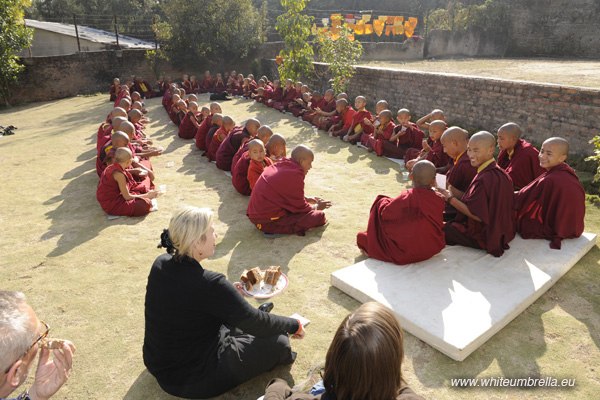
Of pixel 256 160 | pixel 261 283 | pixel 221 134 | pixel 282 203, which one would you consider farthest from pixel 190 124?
pixel 261 283

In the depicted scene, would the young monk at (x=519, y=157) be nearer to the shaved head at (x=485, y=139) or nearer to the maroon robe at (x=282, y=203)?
the shaved head at (x=485, y=139)

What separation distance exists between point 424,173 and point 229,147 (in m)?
4.84

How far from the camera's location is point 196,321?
255cm

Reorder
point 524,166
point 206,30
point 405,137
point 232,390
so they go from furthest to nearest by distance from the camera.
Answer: point 206,30
point 405,137
point 524,166
point 232,390

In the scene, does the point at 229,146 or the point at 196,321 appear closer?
the point at 196,321

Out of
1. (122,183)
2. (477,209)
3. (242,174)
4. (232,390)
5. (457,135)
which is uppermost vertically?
(457,135)

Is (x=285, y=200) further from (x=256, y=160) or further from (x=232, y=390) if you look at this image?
(x=232, y=390)

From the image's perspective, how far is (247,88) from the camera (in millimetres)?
18078

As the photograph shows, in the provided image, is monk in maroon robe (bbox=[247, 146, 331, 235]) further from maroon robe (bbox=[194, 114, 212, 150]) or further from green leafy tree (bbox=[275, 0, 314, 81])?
green leafy tree (bbox=[275, 0, 314, 81])

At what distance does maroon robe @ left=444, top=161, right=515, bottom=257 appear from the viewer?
4.34 meters

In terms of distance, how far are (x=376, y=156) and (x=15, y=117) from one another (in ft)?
45.2

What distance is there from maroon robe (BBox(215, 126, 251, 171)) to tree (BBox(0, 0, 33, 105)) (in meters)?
12.5

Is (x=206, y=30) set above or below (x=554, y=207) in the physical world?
above

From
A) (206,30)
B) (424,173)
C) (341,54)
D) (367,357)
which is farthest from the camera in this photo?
(206,30)
